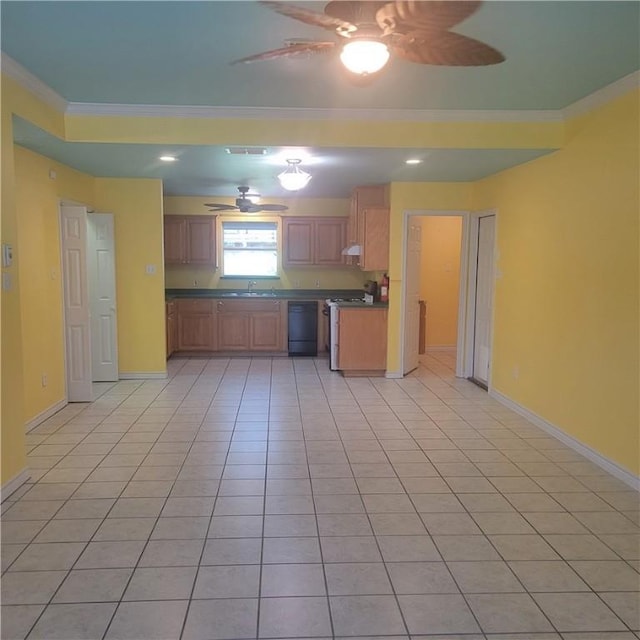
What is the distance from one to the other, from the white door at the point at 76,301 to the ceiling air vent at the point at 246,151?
5.45ft

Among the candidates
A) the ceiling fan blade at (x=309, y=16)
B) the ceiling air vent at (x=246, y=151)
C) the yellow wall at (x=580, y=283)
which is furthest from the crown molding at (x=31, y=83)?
the yellow wall at (x=580, y=283)

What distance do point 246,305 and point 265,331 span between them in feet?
1.57

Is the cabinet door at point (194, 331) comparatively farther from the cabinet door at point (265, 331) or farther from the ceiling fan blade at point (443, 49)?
the ceiling fan blade at point (443, 49)

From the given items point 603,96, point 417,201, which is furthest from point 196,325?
point 603,96

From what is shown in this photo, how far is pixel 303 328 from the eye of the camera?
7754 millimetres

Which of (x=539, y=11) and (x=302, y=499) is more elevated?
(x=539, y=11)

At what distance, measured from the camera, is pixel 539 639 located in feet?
6.55

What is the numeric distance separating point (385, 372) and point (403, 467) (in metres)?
2.87

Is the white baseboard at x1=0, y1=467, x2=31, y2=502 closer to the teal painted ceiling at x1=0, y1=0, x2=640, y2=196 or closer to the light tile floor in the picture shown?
the light tile floor

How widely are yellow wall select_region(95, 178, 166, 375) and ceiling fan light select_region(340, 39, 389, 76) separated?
428cm

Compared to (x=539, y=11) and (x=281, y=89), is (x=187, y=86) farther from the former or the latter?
(x=539, y=11)

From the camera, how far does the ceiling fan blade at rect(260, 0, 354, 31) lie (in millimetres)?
1893

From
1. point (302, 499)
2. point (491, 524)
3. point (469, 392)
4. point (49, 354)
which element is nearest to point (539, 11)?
point (491, 524)

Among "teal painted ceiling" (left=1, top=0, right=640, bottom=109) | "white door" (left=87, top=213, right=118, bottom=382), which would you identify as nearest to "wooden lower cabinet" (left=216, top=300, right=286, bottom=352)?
"white door" (left=87, top=213, right=118, bottom=382)
